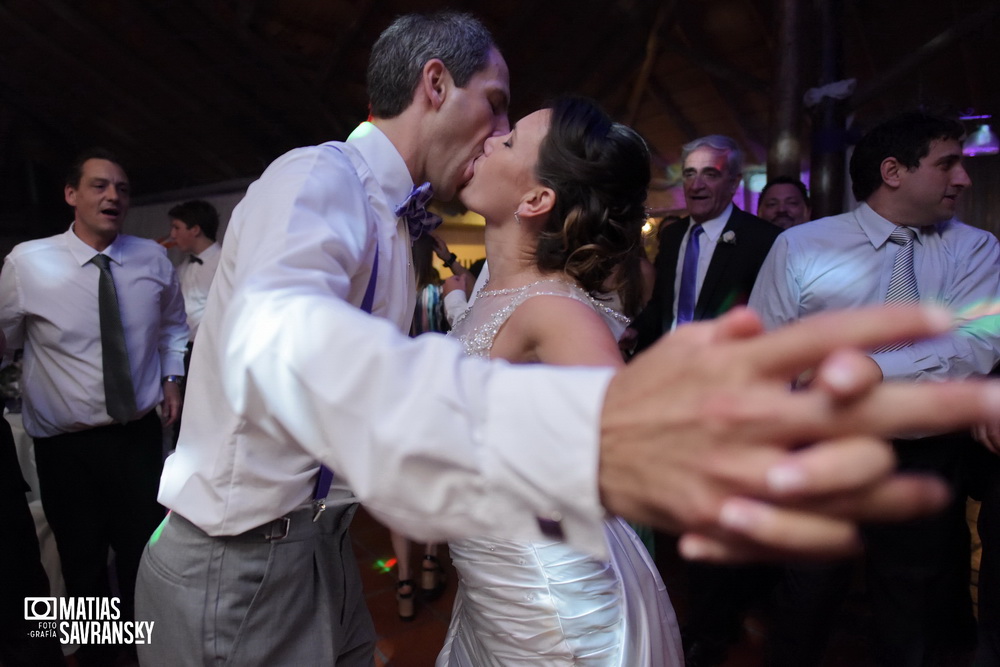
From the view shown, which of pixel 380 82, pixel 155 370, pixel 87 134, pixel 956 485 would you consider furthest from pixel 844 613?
pixel 87 134

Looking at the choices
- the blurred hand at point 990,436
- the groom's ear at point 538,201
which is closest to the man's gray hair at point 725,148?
the blurred hand at point 990,436

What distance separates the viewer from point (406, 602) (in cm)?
272

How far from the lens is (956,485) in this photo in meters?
1.99

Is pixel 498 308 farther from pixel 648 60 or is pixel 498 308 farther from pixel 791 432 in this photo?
pixel 648 60

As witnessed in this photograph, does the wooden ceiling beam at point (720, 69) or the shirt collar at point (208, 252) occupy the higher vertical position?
the wooden ceiling beam at point (720, 69)

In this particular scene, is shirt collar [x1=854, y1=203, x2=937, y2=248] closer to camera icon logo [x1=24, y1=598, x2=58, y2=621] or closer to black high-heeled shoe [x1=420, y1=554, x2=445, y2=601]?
black high-heeled shoe [x1=420, y1=554, x2=445, y2=601]

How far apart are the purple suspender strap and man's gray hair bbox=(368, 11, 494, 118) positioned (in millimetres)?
493

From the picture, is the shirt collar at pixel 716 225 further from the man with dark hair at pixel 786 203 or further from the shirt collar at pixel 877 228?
the shirt collar at pixel 877 228

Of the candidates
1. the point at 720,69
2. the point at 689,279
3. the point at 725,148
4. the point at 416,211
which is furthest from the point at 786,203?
the point at 720,69

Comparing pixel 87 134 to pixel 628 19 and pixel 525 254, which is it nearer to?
pixel 628 19

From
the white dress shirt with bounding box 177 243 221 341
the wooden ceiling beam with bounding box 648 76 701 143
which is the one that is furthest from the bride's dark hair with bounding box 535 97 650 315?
the wooden ceiling beam with bounding box 648 76 701 143

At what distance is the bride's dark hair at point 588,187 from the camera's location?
1364 mm

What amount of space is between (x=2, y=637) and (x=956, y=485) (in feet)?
10.3

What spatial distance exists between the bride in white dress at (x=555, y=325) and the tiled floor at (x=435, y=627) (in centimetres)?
112
